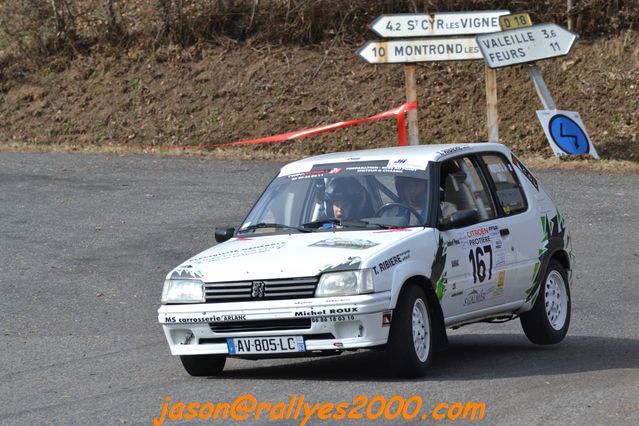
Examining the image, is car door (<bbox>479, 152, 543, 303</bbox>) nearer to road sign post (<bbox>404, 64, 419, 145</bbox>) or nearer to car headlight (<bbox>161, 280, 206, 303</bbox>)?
car headlight (<bbox>161, 280, 206, 303</bbox>)

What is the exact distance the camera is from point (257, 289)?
8.15 meters

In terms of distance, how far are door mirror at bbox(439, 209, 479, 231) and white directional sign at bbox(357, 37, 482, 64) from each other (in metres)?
12.5

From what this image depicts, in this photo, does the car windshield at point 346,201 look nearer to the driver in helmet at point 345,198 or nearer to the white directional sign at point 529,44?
the driver in helmet at point 345,198

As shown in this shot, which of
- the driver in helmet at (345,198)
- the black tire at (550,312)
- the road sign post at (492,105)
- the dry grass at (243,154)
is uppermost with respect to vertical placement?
the driver in helmet at (345,198)

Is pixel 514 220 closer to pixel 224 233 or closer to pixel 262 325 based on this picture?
pixel 224 233

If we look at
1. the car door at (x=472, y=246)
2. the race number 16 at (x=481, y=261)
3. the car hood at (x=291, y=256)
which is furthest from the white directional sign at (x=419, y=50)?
the car hood at (x=291, y=256)

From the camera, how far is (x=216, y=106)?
87.4 ft

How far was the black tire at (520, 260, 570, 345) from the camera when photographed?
10133 mm

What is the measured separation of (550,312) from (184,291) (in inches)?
140

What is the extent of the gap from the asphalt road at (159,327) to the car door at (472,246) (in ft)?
1.72

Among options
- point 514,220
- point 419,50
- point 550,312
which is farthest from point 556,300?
point 419,50

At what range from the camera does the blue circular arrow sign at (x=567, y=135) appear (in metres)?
21.8

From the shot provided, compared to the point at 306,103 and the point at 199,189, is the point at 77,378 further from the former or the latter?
the point at 306,103

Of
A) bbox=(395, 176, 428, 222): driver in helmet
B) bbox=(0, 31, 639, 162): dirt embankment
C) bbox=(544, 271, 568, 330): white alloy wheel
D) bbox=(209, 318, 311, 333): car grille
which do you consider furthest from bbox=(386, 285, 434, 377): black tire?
bbox=(0, 31, 639, 162): dirt embankment
